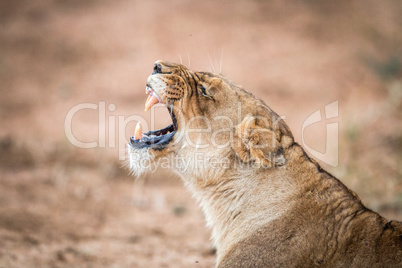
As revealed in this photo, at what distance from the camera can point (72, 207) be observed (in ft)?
23.7

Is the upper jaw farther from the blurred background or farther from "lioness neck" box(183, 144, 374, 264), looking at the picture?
the blurred background

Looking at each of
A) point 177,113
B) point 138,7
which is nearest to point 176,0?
point 138,7

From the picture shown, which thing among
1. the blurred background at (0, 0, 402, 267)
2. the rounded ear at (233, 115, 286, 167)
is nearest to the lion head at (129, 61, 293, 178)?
the rounded ear at (233, 115, 286, 167)

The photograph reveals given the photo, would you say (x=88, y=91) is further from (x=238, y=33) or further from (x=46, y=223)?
(x=46, y=223)

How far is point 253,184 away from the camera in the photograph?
12.6ft

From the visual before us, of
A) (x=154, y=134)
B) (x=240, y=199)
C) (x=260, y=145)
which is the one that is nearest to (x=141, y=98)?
(x=154, y=134)

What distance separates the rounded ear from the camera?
366 centimetres

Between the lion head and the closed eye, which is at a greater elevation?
the closed eye

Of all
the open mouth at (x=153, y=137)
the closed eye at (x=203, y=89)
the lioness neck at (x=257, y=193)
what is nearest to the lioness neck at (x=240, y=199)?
the lioness neck at (x=257, y=193)

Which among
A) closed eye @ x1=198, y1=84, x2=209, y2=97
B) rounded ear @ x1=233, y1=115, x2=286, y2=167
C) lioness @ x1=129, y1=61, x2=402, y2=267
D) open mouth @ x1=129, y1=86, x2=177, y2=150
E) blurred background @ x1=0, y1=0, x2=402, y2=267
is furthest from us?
blurred background @ x1=0, y1=0, x2=402, y2=267

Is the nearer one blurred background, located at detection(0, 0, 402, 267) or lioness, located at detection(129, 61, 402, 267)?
lioness, located at detection(129, 61, 402, 267)

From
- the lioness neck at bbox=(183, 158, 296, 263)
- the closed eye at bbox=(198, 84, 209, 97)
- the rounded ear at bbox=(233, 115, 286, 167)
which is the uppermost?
the closed eye at bbox=(198, 84, 209, 97)

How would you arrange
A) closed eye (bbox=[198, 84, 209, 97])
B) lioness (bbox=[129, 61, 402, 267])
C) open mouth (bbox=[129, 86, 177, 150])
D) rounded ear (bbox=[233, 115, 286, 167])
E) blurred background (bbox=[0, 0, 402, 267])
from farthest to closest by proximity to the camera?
blurred background (bbox=[0, 0, 402, 267]), open mouth (bbox=[129, 86, 177, 150]), closed eye (bbox=[198, 84, 209, 97]), rounded ear (bbox=[233, 115, 286, 167]), lioness (bbox=[129, 61, 402, 267])

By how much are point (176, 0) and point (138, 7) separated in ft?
3.00
